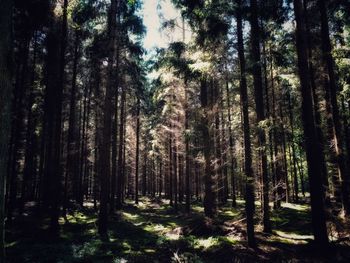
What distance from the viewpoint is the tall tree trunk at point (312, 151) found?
9406 mm

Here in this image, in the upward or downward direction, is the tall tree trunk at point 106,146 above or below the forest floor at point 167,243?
above

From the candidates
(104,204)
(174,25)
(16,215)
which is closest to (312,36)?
(174,25)

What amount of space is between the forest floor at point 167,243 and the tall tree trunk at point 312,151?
82cm

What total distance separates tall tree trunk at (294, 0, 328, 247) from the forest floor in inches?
32.4

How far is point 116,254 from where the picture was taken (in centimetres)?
1068

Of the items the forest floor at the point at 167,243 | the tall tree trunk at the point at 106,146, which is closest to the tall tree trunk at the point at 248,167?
the forest floor at the point at 167,243

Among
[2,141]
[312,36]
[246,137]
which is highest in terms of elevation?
[312,36]

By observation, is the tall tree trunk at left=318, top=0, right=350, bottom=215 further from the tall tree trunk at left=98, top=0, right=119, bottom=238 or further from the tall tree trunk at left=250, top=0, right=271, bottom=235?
the tall tree trunk at left=98, top=0, right=119, bottom=238

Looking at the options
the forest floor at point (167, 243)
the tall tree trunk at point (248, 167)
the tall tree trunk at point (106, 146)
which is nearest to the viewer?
the forest floor at point (167, 243)

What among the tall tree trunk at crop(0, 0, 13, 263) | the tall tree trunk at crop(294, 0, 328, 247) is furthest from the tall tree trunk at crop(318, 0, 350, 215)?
the tall tree trunk at crop(0, 0, 13, 263)

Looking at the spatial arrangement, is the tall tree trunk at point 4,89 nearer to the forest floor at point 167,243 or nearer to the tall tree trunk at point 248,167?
the forest floor at point 167,243

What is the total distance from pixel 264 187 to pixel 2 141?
1083 cm

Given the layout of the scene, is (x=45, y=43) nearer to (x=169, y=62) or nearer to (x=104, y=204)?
(x=169, y=62)

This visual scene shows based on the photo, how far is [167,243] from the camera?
1273 centimetres
